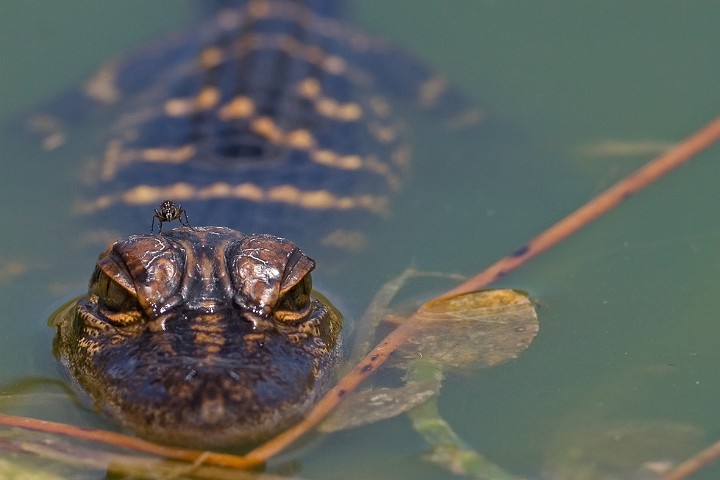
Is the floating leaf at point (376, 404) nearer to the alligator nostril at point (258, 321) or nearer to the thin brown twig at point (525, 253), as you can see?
the thin brown twig at point (525, 253)

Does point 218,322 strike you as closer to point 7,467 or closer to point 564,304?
point 7,467

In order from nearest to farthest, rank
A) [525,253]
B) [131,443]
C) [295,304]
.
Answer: [131,443] → [295,304] → [525,253]

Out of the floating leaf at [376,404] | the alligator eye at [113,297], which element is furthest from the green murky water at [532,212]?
the alligator eye at [113,297]

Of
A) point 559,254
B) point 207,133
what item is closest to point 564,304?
point 559,254

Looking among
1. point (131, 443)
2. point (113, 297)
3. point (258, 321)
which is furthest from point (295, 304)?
point (131, 443)

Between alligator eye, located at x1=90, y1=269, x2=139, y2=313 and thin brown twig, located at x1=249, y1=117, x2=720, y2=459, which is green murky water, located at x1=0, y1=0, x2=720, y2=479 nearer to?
thin brown twig, located at x1=249, y1=117, x2=720, y2=459

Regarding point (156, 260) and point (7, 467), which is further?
point (156, 260)

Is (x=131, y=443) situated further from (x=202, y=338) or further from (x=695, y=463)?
(x=695, y=463)
